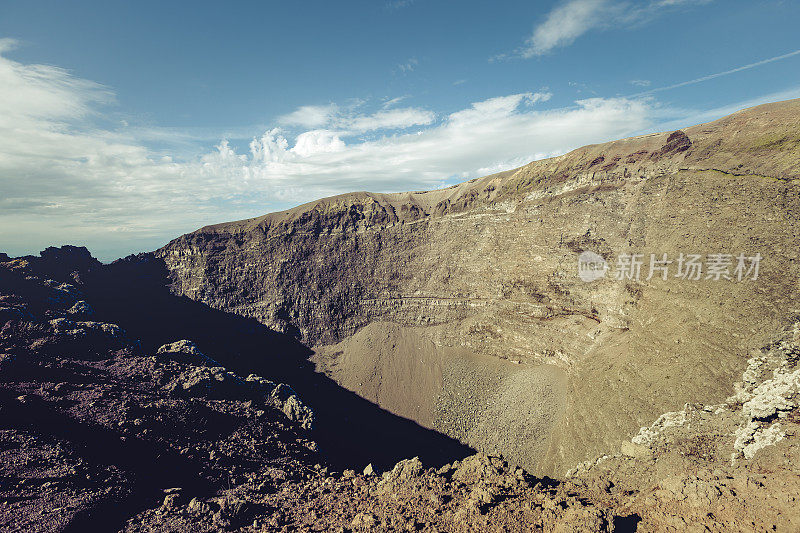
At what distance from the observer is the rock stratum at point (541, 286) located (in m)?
23.8

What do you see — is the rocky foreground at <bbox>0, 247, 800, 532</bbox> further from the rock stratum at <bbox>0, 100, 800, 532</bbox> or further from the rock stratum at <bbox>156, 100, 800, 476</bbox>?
the rock stratum at <bbox>156, 100, 800, 476</bbox>

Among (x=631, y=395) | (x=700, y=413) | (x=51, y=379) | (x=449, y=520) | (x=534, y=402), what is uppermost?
(x=51, y=379)

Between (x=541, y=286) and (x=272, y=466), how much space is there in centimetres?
3175

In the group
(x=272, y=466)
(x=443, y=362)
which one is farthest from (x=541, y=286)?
(x=272, y=466)

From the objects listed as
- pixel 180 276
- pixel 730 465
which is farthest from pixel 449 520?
pixel 180 276

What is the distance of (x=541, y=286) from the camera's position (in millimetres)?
36875

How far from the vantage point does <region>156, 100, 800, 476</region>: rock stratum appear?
2377 cm

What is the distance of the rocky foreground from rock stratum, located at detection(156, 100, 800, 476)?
3855mm

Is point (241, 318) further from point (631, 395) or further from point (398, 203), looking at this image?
point (631, 395)

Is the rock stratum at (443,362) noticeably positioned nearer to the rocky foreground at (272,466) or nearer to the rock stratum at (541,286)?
the rocky foreground at (272,466)

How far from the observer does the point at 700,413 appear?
19.2 m

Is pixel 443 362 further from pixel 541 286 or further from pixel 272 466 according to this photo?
pixel 272 466

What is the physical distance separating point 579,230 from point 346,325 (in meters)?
33.8

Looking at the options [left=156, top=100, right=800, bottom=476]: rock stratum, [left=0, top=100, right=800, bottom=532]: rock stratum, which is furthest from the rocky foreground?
[left=156, top=100, right=800, bottom=476]: rock stratum
